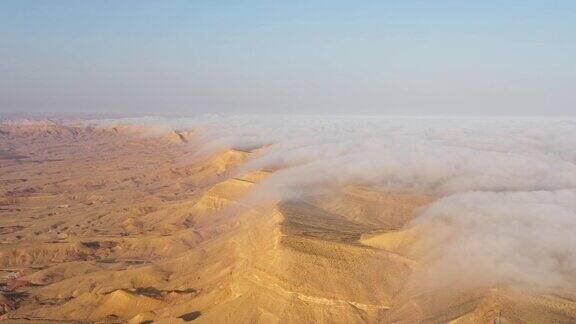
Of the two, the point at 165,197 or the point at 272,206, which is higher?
the point at 272,206

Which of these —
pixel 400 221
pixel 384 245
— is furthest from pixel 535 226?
pixel 400 221

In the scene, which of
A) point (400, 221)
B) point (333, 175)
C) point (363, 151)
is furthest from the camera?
point (363, 151)

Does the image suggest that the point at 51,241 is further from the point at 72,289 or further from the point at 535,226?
the point at 535,226

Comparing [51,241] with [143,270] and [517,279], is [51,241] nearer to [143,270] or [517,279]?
[143,270]

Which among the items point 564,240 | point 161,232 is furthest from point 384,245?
point 161,232

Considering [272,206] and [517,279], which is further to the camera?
[272,206]

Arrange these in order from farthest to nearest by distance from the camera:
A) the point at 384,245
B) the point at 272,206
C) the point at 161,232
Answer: the point at 161,232
the point at 272,206
the point at 384,245
